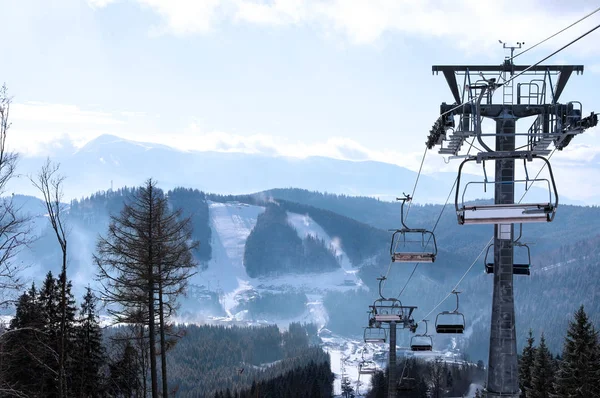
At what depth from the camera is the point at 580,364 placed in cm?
3203

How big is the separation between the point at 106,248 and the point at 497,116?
49.1 ft

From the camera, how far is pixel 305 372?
100000 mm

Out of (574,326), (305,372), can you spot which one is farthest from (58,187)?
(305,372)

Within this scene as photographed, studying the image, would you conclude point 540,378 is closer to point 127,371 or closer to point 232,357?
point 127,371

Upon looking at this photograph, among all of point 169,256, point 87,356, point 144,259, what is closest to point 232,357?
point 87,356

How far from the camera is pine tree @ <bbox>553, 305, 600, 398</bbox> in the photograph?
31.8 m

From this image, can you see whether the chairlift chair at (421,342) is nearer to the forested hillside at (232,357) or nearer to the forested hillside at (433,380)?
the forested hillside at (433,380)

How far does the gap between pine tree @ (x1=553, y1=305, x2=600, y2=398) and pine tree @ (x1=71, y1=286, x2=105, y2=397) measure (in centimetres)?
2144

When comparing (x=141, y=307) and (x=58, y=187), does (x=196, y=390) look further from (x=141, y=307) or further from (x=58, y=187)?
(x=58, y=187)

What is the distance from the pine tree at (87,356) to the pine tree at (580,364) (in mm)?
21436

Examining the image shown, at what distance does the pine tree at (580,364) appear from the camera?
104 feet

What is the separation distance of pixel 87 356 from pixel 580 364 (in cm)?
2280

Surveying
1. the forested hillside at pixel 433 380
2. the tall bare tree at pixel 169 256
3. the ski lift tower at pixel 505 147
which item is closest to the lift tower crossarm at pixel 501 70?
the ski lift tower at pixel 505 147

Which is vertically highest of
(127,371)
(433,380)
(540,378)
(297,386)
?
(127,371)
